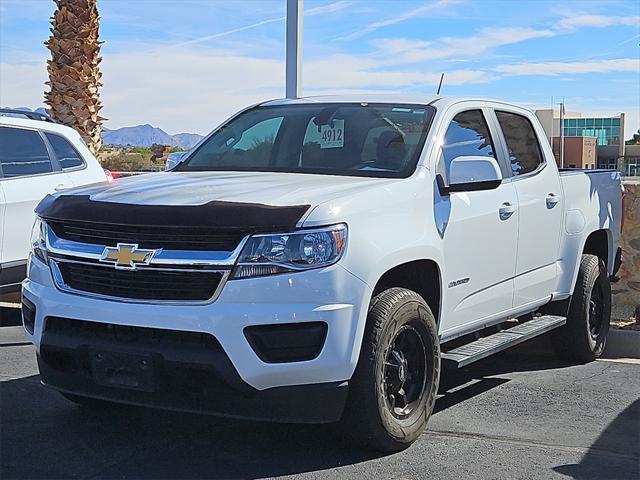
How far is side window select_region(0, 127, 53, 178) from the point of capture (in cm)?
832

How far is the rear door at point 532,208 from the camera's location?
612 cm

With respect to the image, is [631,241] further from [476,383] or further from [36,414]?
[36,414]

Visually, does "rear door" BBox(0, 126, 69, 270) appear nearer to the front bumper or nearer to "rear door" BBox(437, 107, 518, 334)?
the front bumper

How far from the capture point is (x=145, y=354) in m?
4.21

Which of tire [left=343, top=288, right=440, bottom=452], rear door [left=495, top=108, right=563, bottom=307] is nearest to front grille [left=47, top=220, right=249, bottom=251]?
tire [left=343, top=288, right=440, bottom=452]

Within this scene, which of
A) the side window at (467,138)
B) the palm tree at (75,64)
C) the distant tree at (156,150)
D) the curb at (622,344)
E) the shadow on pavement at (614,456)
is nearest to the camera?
the shadow on pavement at (614,456)

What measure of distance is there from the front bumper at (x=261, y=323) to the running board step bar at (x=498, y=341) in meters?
1.12

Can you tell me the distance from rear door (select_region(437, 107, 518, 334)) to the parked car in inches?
167

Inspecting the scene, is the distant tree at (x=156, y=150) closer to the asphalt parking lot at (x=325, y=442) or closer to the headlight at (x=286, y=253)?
the asphalt parking lot at (x=325, y=442)

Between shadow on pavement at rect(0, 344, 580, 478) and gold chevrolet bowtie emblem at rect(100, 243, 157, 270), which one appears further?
shadow on pavement at rect(0, 344, 580, 478)

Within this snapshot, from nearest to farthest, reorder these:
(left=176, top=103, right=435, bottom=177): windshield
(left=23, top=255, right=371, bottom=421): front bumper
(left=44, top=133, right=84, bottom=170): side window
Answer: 1. (left=23, top=255, right=371, bottom=421): front bumper
2. (left=176, top=103, right=435, bottom=177): windshield
3. (left=44, top=133, right=84, bottom=170): side window

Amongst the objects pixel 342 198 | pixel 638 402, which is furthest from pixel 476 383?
pixel 342 198

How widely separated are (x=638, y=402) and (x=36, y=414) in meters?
3.73

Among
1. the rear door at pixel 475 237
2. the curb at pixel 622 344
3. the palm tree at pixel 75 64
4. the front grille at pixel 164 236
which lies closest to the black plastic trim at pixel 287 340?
the front grille at pixel 164 236
